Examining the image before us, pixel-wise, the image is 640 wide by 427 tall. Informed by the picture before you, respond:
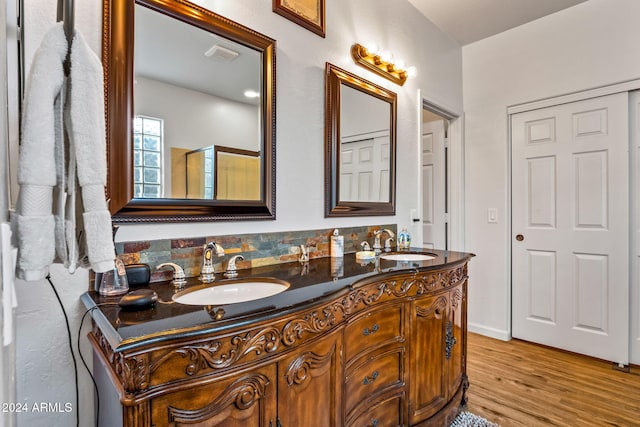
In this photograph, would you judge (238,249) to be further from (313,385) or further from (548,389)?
(548,389)

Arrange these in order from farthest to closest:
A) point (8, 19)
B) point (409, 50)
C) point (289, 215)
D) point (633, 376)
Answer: point (409, 50)
point (633, 376)
point (289, 215)
point (8, 19)

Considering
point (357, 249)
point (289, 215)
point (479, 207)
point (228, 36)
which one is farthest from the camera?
point (479, 207)

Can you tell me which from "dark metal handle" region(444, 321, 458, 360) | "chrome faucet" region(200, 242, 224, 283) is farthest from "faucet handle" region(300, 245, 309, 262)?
"dark metal handle" region(444, 321, 458, 360)

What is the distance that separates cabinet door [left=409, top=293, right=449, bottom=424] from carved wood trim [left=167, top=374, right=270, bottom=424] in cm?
86

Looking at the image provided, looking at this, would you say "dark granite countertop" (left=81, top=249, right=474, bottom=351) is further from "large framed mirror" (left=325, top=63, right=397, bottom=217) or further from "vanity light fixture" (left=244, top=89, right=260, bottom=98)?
"vanity light fixture" (left=244, top=89, right=260, bottom=98)

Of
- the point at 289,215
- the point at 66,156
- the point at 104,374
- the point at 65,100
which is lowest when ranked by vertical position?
the point at 104,374

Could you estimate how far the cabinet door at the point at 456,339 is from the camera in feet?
5.58

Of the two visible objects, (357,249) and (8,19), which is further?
(357,249)

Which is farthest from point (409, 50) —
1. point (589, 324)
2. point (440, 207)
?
point (589, 324)

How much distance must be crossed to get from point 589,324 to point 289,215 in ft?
8.44

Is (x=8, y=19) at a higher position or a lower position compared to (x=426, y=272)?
higher

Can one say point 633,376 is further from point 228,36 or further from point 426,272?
point 228,36

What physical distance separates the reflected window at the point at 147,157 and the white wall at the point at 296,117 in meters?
0.14

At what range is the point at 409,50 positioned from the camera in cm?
249
